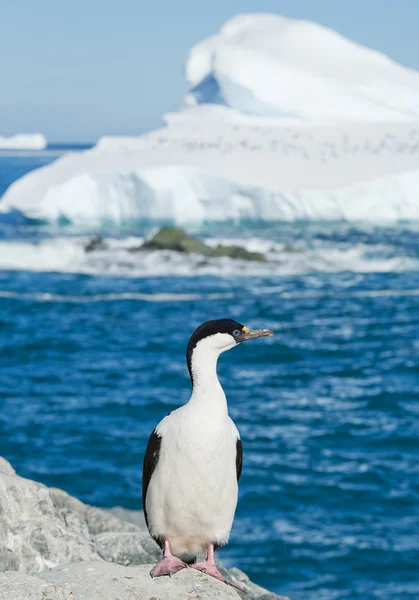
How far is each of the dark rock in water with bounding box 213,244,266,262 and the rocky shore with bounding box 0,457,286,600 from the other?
23422mm

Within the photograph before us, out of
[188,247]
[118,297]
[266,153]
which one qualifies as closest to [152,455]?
[118,297]

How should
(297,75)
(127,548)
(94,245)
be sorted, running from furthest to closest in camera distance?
(297,75) < (94,245) < (127,548)

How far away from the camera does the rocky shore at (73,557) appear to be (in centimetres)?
364

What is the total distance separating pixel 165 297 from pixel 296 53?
1507 inches

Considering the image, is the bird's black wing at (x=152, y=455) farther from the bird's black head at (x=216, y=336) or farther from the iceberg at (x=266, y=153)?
the iceberg at (x=266, y=153)

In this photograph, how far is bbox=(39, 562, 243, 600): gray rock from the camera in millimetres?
3670

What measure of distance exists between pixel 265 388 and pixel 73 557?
37.3ft

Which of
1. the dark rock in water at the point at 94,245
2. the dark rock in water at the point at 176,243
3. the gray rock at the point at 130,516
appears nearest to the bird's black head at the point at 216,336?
the gray rock at the point at 130,516

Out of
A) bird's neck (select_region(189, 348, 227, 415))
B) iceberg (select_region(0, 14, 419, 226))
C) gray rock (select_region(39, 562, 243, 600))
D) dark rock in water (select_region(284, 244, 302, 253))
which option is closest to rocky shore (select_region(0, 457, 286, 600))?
gray rock (select_region(39, 562, 243, 600))

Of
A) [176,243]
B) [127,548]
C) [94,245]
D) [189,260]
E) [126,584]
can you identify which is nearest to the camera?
[126,584]

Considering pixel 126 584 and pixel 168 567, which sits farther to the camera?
pixel 168 567

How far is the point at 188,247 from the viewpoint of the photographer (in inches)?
1216

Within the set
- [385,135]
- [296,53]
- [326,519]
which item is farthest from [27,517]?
[296,53]

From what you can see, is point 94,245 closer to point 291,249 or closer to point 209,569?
point 291,249
